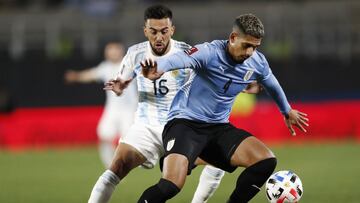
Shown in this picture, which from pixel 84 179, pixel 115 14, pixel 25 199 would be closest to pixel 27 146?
pixel 115 14

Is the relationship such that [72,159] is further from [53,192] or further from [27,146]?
[53,192]

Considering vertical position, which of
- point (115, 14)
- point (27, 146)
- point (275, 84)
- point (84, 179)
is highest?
point (275, 84)

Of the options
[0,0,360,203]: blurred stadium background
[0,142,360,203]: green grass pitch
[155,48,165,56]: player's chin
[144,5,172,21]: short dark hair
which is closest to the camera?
[144,5,172,21]: short dark hair

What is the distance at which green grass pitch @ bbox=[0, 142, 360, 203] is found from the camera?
34.5 ft

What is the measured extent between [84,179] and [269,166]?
6366mm

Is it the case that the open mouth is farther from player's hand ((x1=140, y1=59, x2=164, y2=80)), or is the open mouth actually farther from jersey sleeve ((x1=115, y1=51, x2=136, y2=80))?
player's hand ((x1=140, y1=59, x2=164, y2=80))

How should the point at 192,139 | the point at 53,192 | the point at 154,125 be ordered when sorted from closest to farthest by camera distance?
the point at 192,139 < the point at 154,125 < the point at 53,192

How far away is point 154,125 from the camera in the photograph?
321 inches

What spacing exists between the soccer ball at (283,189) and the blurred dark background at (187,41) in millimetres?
11608

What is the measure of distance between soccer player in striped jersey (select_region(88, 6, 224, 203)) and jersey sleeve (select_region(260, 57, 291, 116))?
0.82 metres

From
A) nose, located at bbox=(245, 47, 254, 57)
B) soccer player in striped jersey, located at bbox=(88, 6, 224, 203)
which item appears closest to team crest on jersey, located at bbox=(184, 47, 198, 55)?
nose, located at bbox=(245, 47, 254, 57)

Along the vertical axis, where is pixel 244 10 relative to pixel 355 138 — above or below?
above

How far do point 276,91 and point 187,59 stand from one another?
1.27 meters

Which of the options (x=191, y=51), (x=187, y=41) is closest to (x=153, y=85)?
(x=191, y=51)
